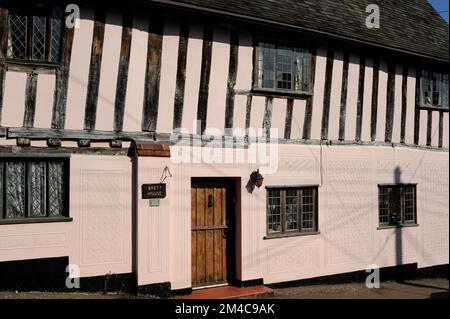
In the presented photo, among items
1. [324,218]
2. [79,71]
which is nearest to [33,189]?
[79,71]

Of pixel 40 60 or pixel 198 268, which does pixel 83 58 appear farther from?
pixel 198 268

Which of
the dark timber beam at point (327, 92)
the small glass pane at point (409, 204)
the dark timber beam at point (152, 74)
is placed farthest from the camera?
the small glass pane at point (409, 204)

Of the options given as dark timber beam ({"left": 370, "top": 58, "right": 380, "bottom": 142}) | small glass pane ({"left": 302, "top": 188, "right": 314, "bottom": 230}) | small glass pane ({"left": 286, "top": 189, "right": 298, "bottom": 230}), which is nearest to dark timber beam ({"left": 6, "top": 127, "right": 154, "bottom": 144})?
small glass pane ({"left": 286, "top": 189, "right": 298, "bottom": 230})

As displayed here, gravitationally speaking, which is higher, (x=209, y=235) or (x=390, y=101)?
(x=390, y=101)

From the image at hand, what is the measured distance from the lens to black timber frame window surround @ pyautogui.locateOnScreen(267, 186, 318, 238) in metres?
10.2

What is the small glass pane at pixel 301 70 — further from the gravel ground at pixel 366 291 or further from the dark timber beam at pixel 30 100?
the dark timber beam at pixel 30 100

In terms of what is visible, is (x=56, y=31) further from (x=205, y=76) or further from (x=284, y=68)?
(x=284, y=68)

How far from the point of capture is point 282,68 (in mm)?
10266

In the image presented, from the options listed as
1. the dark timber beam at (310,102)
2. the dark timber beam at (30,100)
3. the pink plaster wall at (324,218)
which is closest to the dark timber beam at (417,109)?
the pink plaster wall at (324,218)

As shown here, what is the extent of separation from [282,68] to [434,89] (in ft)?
16.7

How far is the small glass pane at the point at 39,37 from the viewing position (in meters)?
8.05

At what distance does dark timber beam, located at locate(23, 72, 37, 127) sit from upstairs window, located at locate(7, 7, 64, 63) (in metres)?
0.31

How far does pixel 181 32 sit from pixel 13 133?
361 cm

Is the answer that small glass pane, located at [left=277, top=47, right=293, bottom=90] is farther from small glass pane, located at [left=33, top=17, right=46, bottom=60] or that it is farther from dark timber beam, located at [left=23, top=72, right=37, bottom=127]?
dark timber beam, located at [left=23, top=72, right=37, bottom=127]
